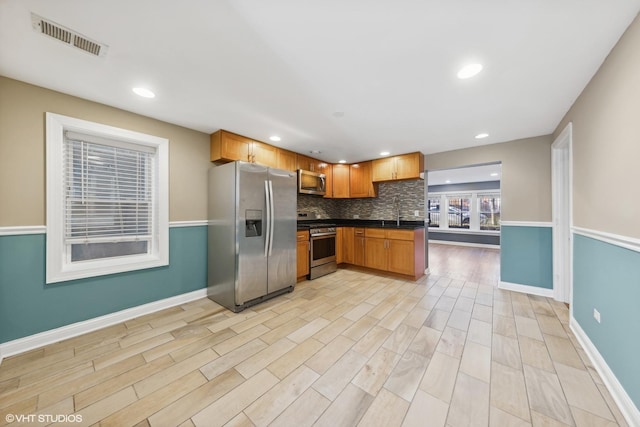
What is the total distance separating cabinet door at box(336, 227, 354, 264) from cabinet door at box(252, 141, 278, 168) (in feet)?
6.55

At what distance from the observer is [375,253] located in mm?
4309

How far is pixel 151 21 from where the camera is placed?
1.33 metres

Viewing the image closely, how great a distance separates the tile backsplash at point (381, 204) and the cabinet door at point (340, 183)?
41 cm

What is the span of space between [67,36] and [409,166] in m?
4.27

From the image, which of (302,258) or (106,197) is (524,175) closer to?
(302,258)

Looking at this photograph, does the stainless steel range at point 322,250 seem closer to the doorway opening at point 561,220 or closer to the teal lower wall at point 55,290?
the teal lower wall at point 55,290

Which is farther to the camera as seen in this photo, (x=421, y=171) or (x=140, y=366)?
(x=421, y=171)

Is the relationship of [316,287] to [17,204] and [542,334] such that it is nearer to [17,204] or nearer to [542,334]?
[542,334]

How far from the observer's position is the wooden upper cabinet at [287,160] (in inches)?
150

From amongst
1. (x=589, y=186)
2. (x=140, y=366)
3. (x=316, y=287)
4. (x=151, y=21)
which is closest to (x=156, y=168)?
(x=151, y=21)

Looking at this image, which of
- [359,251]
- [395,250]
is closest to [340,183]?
[359,251]

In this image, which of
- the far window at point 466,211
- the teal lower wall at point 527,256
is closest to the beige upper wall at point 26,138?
the teal lower wall at point 527,256

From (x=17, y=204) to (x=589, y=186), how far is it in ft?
16.3

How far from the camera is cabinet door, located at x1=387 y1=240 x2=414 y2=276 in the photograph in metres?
3.87
